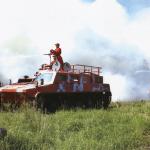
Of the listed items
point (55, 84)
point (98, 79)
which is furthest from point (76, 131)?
point (98, 79)

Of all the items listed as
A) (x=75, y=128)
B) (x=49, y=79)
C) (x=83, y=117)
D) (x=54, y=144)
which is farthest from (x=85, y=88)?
(x=54, y=144)

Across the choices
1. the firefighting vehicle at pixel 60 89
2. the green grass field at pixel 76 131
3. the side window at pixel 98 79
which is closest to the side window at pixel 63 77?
the firefighting vehicle at pixel 60 89

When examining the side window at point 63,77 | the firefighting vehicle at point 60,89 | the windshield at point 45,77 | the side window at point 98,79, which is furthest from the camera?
the side window at point 98,79

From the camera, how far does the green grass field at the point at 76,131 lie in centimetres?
1187

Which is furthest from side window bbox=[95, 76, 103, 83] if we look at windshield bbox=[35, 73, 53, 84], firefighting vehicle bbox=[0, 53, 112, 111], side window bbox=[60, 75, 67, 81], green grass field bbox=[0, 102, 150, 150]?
green grass field bbox=[0, 102, 150, 150]

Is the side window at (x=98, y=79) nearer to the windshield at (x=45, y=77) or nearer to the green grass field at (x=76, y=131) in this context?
the windshield at (x=45, y=77)

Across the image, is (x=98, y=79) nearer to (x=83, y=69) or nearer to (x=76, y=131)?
(x=83, y=69)

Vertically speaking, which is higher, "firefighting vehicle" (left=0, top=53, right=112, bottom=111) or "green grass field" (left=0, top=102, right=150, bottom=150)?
"firefighting vehicle" (left=0, top=53, right=112, bottom=111)

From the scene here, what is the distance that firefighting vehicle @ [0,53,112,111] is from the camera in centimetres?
2150

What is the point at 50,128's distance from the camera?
13.9 meters

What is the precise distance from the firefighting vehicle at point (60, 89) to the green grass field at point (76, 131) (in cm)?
413

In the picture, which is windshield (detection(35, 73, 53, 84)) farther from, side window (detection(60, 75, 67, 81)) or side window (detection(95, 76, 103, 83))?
side window (detection(95, 76, 103, 83))

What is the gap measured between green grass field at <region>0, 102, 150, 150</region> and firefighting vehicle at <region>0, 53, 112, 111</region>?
4.13 meters

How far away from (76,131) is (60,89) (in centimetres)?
809
